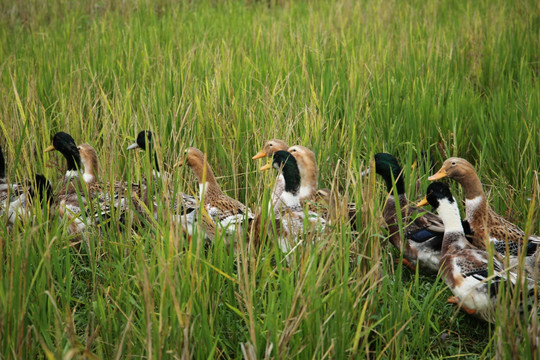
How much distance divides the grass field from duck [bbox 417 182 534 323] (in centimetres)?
13

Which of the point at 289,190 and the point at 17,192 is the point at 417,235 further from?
the point at 17,192

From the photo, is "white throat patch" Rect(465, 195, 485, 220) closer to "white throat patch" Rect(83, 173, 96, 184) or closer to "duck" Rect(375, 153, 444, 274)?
"duck" Rect(375, 153, 444, 274)

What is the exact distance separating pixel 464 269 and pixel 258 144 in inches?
Result: 68.7

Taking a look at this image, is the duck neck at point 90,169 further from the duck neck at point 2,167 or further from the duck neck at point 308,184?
the duck neck at point 308,184

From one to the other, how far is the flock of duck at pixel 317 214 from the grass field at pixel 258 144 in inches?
4.8

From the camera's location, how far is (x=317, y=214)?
3.17 metres

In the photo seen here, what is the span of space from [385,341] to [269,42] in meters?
4.32

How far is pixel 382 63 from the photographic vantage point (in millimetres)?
5715

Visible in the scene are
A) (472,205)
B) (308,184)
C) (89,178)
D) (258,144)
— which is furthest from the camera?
(89,178)

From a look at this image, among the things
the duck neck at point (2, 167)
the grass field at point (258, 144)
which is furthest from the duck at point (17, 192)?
the grass field at point (258, 144)

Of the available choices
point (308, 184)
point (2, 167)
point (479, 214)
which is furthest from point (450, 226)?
point (2, 167)

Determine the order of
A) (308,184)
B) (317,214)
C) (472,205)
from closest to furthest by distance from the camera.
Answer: (317,214), (472,205), (308,184)

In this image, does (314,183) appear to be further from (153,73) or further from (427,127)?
(153,73)

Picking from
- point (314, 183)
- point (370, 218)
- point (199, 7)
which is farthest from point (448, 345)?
point (199, 7)
